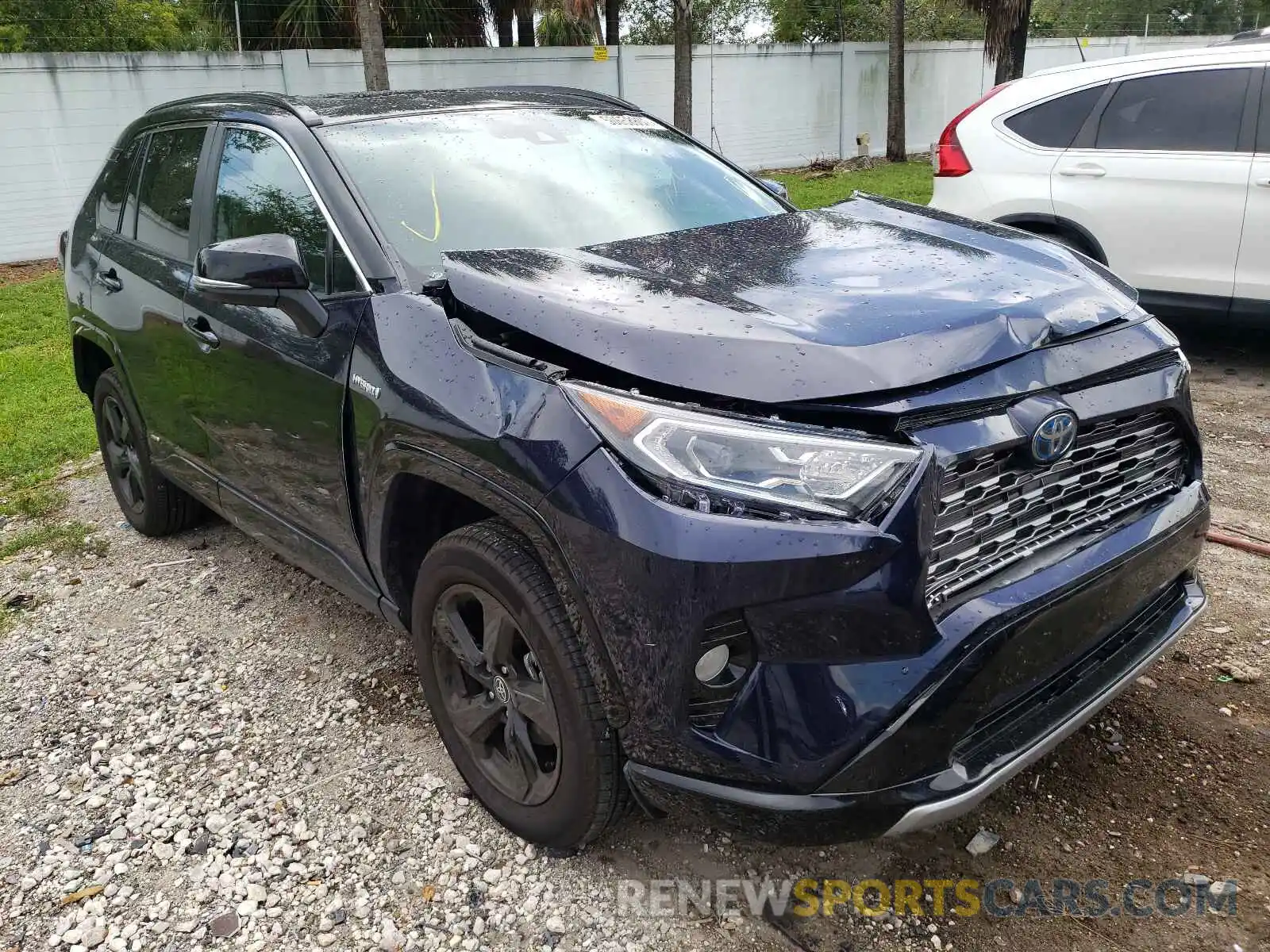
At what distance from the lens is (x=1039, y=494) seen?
2125 mm

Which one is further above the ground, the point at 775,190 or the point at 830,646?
the point at 775,190

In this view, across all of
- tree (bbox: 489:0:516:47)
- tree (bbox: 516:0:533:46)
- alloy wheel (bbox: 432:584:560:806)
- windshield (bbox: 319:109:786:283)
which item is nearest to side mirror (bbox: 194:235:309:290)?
windshield (bbox: 319:109:786:283)

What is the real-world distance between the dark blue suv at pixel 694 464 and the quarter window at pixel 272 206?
0.02 m

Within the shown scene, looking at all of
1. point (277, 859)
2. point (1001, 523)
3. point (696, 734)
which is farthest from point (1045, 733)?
point (277, 859)

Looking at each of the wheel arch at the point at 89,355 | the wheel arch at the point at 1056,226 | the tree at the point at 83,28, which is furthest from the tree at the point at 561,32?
the wheel arch at the point at 89,355

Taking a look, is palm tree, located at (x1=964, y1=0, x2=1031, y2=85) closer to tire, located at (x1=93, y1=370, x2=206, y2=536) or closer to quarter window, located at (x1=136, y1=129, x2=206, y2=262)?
quarter window, located at (x1=136, y1=129, x2=206, y2=262)

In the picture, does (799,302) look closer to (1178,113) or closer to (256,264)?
(256,264)

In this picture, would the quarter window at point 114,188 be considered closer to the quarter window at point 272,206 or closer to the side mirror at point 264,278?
the quarter window at point 272,206

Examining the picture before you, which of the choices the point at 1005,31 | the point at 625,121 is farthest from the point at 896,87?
the point at 625,121

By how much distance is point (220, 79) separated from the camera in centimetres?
1396

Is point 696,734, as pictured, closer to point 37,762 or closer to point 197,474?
point 37,762

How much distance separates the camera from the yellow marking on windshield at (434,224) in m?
2.84

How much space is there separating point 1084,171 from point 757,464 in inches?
190

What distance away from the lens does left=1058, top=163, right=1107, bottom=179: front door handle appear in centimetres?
573
